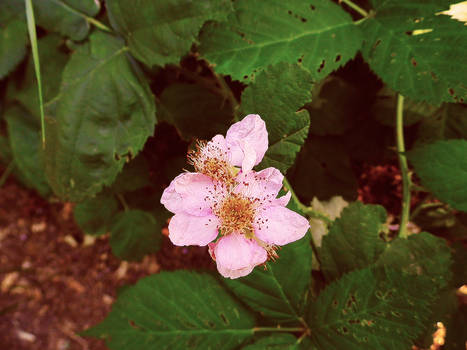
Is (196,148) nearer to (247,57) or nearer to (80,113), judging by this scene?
(247,57)

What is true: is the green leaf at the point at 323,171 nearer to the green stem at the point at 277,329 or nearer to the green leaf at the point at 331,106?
the green leaf at the point at 331,106

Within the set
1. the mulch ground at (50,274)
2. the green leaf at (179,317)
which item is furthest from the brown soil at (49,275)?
the green leaf at (179,317)

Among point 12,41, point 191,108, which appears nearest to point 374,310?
point 191,108

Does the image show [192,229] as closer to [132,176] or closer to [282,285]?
[282,285]

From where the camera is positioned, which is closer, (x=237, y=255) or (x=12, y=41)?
(x=237, y=255)

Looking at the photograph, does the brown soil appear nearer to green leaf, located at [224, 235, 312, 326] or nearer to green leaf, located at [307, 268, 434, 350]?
green leaf, located at [224, 235, 312, 326]

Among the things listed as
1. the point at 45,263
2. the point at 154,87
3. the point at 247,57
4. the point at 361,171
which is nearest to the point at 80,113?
the point at 154,87
